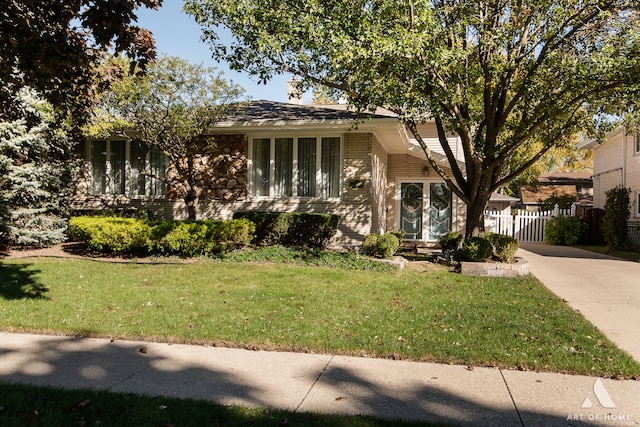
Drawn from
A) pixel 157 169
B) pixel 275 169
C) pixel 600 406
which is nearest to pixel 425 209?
pixel 275 169

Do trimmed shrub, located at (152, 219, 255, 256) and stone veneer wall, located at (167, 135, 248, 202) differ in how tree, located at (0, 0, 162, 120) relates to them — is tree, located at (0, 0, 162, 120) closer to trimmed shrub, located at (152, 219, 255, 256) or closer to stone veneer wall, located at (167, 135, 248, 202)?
trimmed shrub, located at (152, 219, 255, 256)

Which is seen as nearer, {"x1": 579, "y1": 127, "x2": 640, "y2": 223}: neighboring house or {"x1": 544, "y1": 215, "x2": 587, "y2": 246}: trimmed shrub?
{"x1": 579, "y1": 127, "x2": 640, "y2": 223}: neighboring house

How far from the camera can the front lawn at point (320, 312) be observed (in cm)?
509

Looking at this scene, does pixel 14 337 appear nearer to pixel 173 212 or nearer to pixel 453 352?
pixel 453 352

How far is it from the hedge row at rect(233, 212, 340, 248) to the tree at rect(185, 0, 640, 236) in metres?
3.17

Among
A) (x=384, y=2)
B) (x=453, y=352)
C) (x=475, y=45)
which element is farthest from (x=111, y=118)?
(x=453, y=352)

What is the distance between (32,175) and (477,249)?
10769 mm

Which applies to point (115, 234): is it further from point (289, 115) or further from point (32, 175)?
point (289, 115)

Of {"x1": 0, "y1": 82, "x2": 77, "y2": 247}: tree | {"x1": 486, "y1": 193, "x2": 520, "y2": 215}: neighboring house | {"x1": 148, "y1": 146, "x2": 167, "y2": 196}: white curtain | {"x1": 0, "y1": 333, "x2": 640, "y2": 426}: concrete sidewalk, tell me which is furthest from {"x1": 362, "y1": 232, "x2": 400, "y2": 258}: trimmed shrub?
{"x1": 486, "y1": 193, "x2": 520, "y2": 215}: neighboring house

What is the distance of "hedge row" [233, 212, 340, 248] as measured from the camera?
1211cm

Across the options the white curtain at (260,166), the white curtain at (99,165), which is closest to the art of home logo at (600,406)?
the white curtain at (260,166)

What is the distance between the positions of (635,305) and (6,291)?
9901 millimetres

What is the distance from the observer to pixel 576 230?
61.3 ft

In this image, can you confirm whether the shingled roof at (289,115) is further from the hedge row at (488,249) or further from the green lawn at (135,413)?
the green lawn at (135,413)
